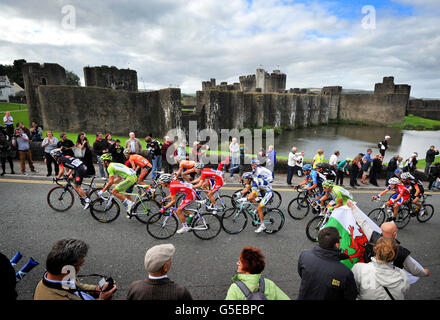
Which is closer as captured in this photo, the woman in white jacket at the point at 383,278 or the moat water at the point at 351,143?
the woman in white jacket at the point at 383,278

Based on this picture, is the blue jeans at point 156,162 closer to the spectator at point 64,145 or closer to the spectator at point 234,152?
the spectator at point 64,145

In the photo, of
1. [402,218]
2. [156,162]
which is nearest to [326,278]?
[402,218]

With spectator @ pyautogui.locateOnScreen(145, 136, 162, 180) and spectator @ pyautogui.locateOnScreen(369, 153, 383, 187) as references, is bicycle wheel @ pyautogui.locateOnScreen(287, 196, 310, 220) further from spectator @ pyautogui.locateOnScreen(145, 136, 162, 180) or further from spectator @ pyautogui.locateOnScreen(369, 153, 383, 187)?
spectator @ pyautogui.locateOnScreen(369, 153, 383, 187)

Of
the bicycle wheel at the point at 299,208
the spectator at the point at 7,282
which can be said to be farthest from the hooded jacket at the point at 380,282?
the bicycle wheel at the point at 299,208

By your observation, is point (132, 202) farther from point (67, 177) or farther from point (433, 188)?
point (433, 188)

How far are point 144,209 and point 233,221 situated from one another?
248 cm

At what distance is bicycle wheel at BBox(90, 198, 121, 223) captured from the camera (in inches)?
250

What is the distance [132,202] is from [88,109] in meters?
17.4

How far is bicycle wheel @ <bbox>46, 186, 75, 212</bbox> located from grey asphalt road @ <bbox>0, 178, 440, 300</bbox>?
0.76ft

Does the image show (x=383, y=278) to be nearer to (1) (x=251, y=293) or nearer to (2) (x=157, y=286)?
(1) (x=251, y=293)

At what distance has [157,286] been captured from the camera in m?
2.35

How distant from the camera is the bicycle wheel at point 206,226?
5918mm

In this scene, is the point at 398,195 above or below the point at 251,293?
below

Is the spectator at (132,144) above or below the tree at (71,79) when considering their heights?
below
